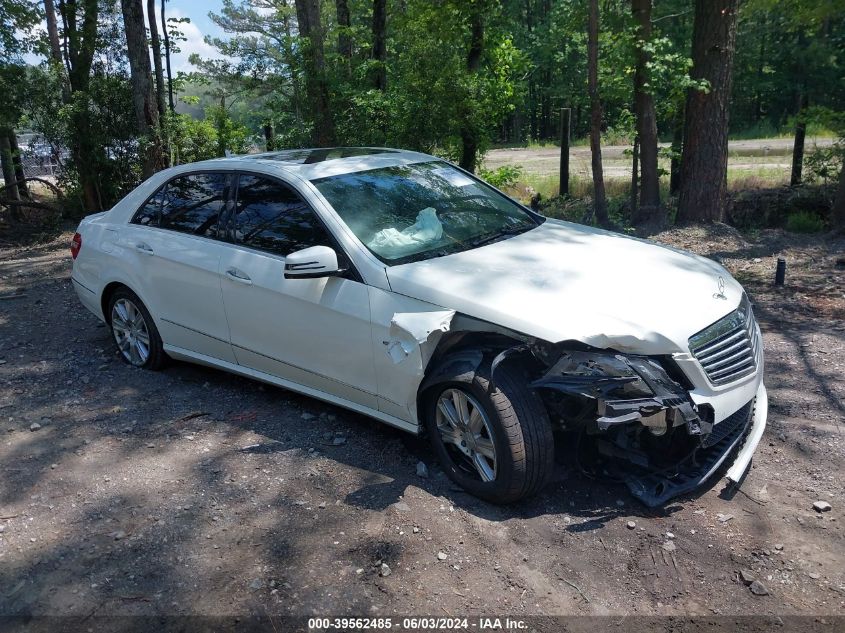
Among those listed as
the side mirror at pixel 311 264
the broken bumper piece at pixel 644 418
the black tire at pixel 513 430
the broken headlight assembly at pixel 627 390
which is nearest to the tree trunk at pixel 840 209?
the broken bumper piece at pixel 644 418

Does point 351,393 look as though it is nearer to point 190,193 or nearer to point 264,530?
point 264,530

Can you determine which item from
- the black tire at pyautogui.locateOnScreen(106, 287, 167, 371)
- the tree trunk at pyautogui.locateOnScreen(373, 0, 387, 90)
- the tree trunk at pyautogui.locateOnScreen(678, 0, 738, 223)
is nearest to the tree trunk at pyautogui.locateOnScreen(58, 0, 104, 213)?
the tree trunk at pyautogui.locateOnScreen(373, 0, 387, 90)

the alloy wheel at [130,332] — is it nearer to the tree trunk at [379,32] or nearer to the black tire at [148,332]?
the black tire at [148,332]

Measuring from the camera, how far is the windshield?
14.6 feet

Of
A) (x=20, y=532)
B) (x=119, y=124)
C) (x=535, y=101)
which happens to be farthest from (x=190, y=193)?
(x=535, y=101)

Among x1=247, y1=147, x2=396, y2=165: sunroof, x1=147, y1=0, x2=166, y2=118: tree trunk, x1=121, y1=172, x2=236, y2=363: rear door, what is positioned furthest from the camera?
x1=147, y1=0, x2=166, y2=118: tree trunk

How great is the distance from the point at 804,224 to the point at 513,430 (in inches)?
351

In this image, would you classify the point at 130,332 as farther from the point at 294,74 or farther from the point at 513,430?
the point at 294,74

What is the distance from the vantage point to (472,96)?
10547 millimetres

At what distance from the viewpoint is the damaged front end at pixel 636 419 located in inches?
137

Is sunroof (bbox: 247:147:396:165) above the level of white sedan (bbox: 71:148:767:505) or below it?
above

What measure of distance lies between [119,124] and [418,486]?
10900 mm

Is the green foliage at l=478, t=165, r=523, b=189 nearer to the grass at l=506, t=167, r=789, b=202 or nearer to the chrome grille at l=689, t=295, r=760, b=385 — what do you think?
the grass at l=506, t=167, r=789, b=202

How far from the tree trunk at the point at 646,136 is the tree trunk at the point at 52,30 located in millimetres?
11555
